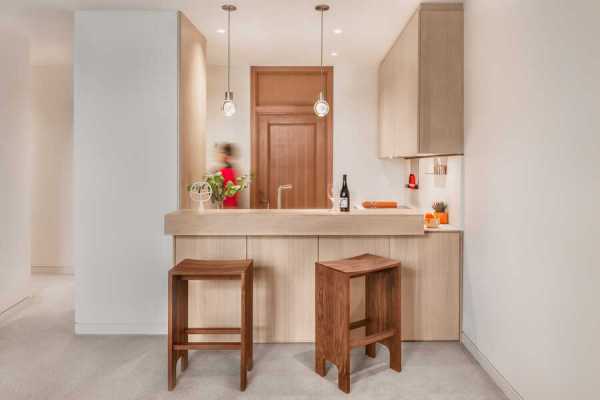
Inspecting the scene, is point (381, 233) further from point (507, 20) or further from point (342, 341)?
point (507, 20)

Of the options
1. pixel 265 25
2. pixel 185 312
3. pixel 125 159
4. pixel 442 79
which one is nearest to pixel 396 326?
pixel 185 312

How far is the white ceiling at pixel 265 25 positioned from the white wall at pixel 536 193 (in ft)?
3.25

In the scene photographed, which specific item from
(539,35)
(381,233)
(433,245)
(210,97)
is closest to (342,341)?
(381,233)

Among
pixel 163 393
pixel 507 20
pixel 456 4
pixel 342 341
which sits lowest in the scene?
pixel 163 393

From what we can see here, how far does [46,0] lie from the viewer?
146 inches

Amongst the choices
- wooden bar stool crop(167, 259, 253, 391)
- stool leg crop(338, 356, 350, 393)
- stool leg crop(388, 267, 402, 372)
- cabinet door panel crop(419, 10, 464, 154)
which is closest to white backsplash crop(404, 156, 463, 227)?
cabinet door panel crop(419, 10, 464, 154)

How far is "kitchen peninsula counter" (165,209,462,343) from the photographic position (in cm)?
363

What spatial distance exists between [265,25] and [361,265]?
238cm

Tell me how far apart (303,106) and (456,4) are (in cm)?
258

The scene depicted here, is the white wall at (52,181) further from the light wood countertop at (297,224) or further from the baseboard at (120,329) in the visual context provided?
the light wood countertop at (297,224)

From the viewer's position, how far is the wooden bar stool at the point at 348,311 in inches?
116

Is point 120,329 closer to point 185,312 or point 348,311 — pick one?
point 185,312

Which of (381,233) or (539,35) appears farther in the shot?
(381,233)

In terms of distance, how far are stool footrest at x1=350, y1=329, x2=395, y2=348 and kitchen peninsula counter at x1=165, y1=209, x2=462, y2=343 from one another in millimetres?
497
